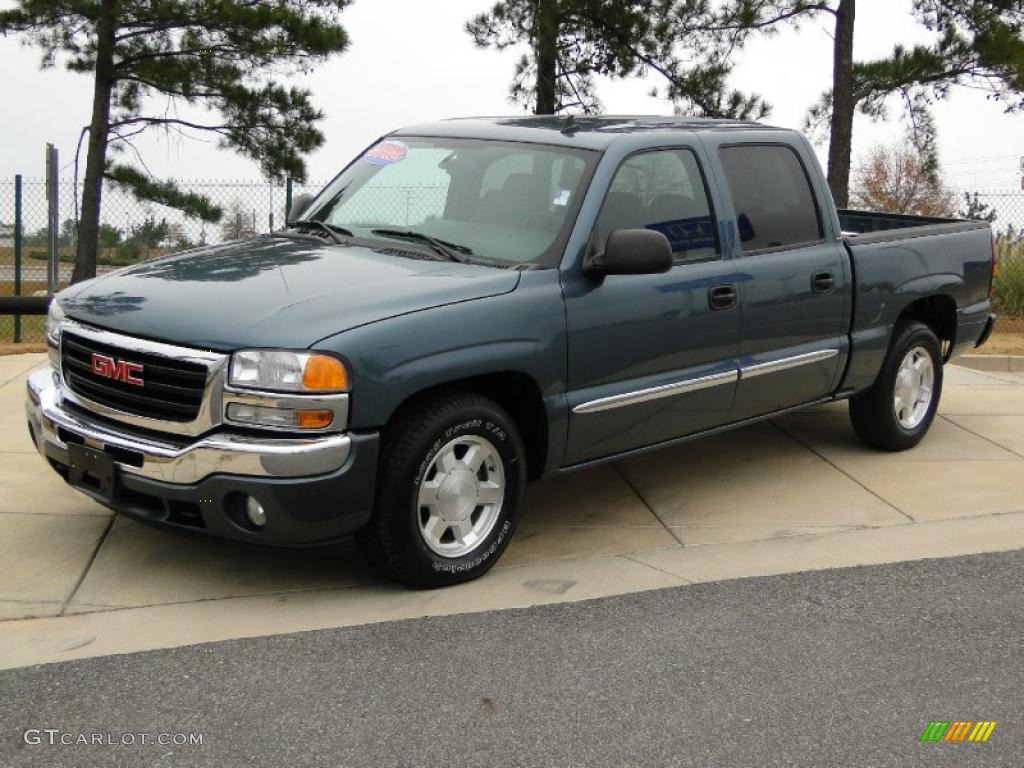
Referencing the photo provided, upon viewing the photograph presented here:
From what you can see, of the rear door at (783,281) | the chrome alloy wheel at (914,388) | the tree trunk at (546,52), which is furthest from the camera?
the tree trunk at (546,52)

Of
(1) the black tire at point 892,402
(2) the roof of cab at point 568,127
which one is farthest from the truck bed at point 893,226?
(2) the roof of cab at point 568,127

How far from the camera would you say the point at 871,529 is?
22.2ft

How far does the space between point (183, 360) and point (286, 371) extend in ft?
1.37

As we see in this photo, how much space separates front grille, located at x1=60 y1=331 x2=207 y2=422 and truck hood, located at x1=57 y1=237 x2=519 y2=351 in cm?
9

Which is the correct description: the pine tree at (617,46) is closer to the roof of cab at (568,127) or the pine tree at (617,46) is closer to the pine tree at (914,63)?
the pine tree at (914,63)

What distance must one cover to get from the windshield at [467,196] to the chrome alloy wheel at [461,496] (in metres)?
0.86

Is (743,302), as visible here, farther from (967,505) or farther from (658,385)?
(967,505)

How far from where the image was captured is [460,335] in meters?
5.44

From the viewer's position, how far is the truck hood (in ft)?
16.9

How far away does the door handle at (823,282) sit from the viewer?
7.10 meters

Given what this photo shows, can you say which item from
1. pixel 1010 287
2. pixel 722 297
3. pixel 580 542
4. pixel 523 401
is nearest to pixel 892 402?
pixel 722 297

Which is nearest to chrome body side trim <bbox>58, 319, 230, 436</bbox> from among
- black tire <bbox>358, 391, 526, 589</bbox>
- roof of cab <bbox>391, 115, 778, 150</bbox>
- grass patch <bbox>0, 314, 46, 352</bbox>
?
black tire <bbox>358, 391, 526, 589</bbox>

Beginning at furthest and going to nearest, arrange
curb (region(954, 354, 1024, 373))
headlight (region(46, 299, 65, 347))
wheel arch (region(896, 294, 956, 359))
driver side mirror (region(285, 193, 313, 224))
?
curb (region(954, 354, 1024, 373)) → wheel arch (region(896, 294, 956, 359)) → driver side mirror (region(285, 193, 313, 224)) → headlight (region(46, 299, 65, 347))

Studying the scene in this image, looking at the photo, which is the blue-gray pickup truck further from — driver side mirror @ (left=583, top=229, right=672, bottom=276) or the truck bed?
the truck bed
